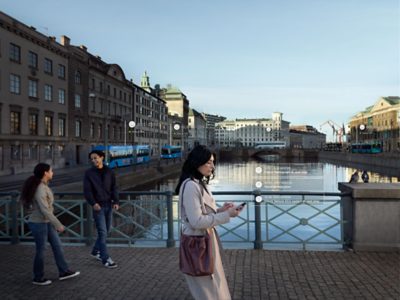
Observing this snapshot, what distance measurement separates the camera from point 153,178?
4847cm

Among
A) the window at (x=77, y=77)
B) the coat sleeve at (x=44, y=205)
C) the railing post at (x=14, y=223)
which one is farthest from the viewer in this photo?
the window at (x=77, y=77)

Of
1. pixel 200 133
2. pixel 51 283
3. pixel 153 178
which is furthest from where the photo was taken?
pixel 200 133

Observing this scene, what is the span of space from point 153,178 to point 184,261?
4518 centimetres

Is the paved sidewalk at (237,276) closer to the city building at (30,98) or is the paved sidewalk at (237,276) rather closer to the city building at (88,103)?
the city building at (30,98)

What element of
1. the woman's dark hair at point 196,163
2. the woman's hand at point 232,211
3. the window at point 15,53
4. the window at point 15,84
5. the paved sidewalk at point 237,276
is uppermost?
the window at point 15,53

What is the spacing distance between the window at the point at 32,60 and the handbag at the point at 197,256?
41888 mm

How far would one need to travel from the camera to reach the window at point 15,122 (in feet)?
123

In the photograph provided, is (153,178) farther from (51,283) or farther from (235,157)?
(235,157)

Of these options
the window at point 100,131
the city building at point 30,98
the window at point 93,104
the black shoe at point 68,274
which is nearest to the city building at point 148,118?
the window at point 100,131

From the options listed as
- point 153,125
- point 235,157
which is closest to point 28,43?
point 153,125

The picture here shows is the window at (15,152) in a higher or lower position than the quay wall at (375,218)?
higher

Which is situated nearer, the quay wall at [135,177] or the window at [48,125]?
the quay wall at [135,177]

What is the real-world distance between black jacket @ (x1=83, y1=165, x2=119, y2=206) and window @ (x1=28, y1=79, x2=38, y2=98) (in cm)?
3768

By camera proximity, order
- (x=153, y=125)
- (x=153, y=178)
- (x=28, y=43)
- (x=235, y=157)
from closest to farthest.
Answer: (x=28, y=43), (x=153, y=178), (x=153, y=125), (x=235, y=157)
